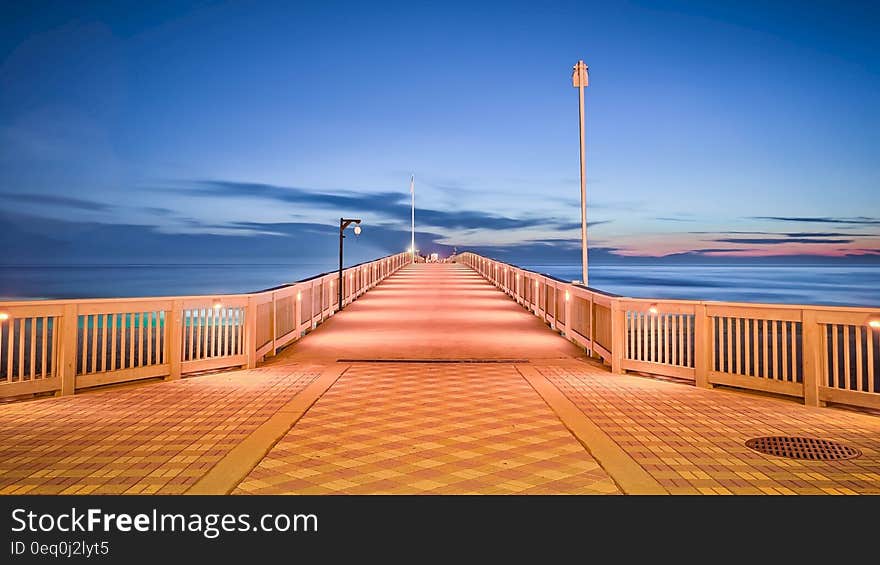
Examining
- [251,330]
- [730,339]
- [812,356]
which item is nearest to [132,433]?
[251,330]

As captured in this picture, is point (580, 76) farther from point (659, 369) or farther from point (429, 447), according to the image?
point (429, 447)

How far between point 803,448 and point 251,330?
8.41 metres

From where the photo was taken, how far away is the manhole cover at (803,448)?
566cm

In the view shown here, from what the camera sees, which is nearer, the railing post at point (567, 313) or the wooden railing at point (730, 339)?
the wooden railing at point (730, 339)

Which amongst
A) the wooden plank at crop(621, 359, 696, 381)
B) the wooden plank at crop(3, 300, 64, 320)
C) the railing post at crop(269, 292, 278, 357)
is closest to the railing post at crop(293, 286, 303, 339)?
the railing post at crop(269, 292, 278, 357)

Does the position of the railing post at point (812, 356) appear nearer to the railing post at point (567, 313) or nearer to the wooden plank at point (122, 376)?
the railing post at point (567, 313)

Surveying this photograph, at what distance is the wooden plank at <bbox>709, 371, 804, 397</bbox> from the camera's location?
8.06 meters

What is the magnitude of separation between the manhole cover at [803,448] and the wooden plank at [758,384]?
1.99m

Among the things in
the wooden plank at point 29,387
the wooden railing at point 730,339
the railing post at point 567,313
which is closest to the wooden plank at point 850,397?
the wooden railing at point 730,339

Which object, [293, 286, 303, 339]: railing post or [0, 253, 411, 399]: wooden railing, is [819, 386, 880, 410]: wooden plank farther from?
[293, 286, 303, 339]: railing post

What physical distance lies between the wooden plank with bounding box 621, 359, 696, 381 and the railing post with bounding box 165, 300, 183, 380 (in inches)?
284
